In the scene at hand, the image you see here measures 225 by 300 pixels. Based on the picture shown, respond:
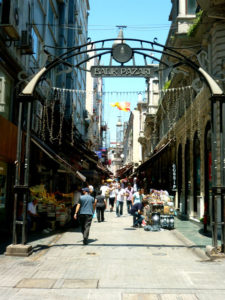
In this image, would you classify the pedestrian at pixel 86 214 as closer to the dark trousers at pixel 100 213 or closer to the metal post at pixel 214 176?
the metal post at pixel 214 176

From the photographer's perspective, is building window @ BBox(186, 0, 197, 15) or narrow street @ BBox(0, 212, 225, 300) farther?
building window @ BBox(186, 0, 197, 15)

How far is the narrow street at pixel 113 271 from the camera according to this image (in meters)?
6.09

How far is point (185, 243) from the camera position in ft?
38.4

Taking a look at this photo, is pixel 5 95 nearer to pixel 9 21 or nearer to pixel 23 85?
pixel 23 85

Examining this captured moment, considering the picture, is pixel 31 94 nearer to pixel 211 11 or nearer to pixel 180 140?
pixel 211 11

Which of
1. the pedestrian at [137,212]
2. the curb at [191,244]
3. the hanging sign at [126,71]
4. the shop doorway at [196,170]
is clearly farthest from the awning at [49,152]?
the shop doorway at [196,170]

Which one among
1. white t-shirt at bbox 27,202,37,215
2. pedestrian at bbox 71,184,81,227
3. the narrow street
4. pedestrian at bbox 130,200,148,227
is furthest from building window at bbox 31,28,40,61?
the narrow street

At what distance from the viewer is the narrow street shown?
609cm

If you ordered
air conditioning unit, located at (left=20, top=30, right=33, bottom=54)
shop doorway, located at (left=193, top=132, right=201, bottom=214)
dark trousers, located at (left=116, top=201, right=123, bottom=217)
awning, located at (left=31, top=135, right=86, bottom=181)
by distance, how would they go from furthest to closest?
1. dark trousers, located at (left=116, top=201, right=123, bottom=217)
2. shop doorway, located at (left=193, top=132, right=201, bottom=214)
3. air conditioning unit, located at (left=20, top=30, right=33, bottom=54)
4. awning, located at (left=31, top=135, right=86, bottom=181)

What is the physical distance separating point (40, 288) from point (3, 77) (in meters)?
8.99

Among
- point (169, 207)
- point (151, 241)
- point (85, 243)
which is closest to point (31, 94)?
point (85, 243)

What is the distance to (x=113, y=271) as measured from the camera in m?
7.62

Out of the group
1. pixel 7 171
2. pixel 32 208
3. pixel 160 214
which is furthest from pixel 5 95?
pixel 160 214

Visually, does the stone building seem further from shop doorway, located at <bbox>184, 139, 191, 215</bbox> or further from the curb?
the curb
